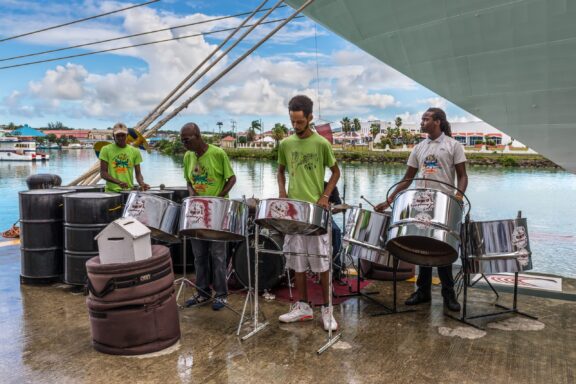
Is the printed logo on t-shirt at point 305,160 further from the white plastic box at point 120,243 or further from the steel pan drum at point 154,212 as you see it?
the white plastic box at point 120,243

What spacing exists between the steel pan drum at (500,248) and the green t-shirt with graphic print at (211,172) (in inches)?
65.9

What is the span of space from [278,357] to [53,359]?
1189mm

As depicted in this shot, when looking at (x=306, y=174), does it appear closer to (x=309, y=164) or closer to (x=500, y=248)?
(x=309, y=164)

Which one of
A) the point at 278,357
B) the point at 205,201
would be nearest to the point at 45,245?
the point at 205,201

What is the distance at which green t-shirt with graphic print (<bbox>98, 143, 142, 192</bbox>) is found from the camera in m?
4.32

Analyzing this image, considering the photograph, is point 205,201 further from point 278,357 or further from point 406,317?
point 406,317

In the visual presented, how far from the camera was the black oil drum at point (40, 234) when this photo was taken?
12.9 ft

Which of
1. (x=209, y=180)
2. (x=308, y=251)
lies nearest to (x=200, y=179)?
(x=209, y=180)

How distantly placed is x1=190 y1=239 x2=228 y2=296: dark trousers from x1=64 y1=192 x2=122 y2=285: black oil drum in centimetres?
87

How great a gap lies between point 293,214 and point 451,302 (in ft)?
5.01

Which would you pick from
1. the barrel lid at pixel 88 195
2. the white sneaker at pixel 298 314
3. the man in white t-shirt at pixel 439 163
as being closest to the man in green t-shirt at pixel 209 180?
the white sneaker at pixel 298 314

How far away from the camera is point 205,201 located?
9.14 ft

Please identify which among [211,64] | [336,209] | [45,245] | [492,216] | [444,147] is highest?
[211,64]

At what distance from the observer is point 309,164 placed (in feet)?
9.73
